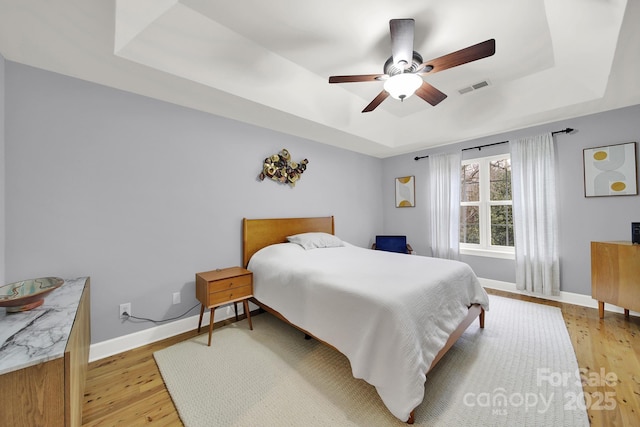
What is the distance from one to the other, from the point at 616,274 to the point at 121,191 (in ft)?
15.8

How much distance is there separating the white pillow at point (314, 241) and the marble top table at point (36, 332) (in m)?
2.02

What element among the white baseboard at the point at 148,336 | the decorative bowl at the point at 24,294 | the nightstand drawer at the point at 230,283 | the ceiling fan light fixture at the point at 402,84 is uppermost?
Result: the ceiling fan light fixture at the point at 402,84

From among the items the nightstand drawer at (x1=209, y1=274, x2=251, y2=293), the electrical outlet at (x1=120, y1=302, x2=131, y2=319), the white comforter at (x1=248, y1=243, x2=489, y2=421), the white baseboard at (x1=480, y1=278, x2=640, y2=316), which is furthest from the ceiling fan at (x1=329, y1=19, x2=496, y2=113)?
the white baseboard at (x1=480, y1=278, x2=640, y2=316)

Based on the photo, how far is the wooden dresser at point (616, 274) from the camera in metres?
2.31

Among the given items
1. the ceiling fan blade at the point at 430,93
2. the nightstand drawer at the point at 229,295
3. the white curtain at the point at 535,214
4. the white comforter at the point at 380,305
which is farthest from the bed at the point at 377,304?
the ceiling fan blade at the point at 430,93

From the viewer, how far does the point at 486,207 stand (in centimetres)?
377

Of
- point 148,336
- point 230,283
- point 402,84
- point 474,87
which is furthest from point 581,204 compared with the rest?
point 148,336

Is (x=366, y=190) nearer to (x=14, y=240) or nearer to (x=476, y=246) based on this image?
(x=476, y=246)

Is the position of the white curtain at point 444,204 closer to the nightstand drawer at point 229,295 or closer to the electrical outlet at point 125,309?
the nightstand drawer at point 229,295

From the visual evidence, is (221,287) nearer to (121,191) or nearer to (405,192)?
(121,191)

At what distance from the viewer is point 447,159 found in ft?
13.0

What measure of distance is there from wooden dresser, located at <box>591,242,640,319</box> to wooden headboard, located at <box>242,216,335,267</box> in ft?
10.5

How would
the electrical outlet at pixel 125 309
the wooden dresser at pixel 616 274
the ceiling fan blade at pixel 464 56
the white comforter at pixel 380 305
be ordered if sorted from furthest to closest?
1. the wooden dresser at pixel 616 274
2. the electrical outlet at pixel 125 309
3. the ceiling fan blade at pixel 464 56
4. the white comforter at pixel 380 305

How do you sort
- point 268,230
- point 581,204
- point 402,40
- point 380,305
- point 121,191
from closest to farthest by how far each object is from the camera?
point 380,305 → point 402,40 → point 121,191 → point 581,204 → point 268,230
